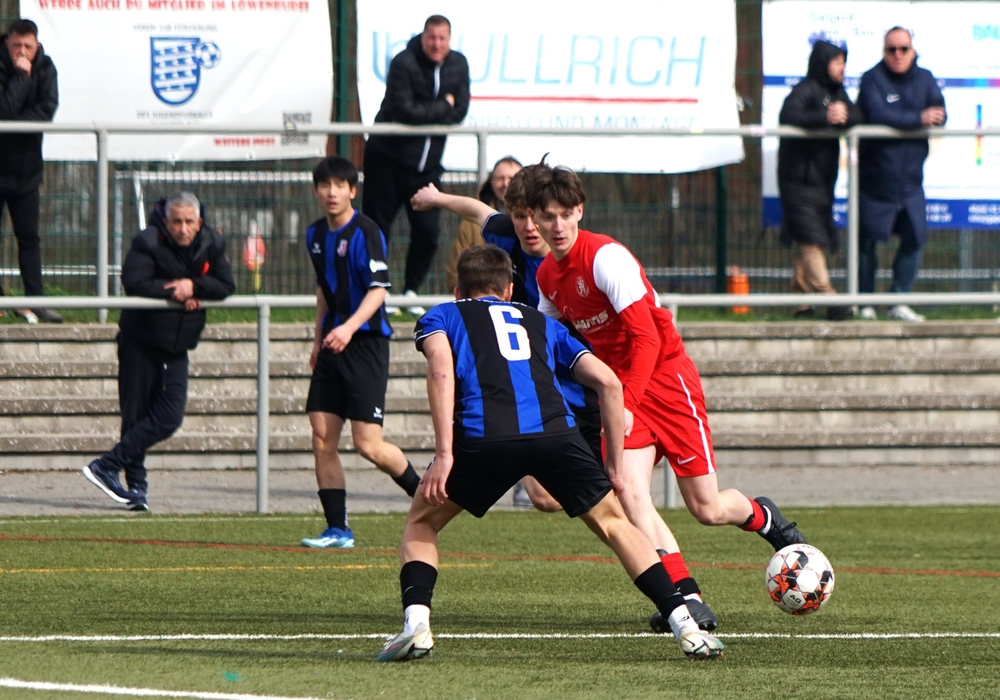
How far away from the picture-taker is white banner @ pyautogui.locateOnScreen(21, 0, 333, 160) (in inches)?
535

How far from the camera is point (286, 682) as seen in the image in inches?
207

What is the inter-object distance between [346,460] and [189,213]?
8.67 feet

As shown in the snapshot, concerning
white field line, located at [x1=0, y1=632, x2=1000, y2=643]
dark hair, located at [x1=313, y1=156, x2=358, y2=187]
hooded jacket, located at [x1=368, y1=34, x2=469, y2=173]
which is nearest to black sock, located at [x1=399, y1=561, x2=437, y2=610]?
white field line, located at [x1=0, y1=632, x2=1000, y2=643]

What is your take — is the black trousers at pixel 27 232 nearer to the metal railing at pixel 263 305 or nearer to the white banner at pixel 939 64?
the metal railing at pixel 263 305

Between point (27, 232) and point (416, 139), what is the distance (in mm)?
3107

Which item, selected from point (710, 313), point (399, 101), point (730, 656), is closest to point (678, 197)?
point (710, 313)

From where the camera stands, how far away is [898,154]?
527 inches

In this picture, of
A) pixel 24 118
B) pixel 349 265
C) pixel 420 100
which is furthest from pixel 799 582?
pixel 24 118

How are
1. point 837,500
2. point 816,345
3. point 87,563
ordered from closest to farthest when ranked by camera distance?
point 87,563, point 837,500, point 816,345

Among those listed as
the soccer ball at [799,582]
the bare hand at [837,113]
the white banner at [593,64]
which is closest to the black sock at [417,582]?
the soccer ball at [799,582]

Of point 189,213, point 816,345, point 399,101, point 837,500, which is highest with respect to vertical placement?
point 399,101

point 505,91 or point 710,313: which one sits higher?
point 505,91

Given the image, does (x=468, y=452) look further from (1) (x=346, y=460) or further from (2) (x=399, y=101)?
(2) (x=399, y=101)

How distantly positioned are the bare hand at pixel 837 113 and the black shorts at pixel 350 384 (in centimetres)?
573
